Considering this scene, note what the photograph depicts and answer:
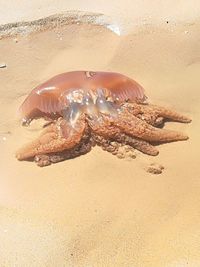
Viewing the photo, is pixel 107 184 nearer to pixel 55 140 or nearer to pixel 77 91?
pixel 55 140

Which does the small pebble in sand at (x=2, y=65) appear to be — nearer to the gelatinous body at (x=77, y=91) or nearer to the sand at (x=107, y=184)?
the sand at (x=107, y=184)

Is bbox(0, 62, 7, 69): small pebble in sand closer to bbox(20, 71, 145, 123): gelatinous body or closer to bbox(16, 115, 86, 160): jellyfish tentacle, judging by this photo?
bbox(20, 71, 145, 123): gelatinous body

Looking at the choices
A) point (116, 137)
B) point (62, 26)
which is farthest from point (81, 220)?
point (62, 26)

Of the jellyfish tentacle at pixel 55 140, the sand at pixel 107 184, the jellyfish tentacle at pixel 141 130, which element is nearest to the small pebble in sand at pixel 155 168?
the sand at pixel 107 184

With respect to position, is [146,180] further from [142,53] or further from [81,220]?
[142,53]

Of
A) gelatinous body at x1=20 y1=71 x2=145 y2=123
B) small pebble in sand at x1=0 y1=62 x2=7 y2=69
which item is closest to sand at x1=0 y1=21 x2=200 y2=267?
small pebble in sand at x1=0 y1=62 x2=7 y2=69

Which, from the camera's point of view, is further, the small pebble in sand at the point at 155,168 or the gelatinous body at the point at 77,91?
the gelatinous body at the point at 77,91
